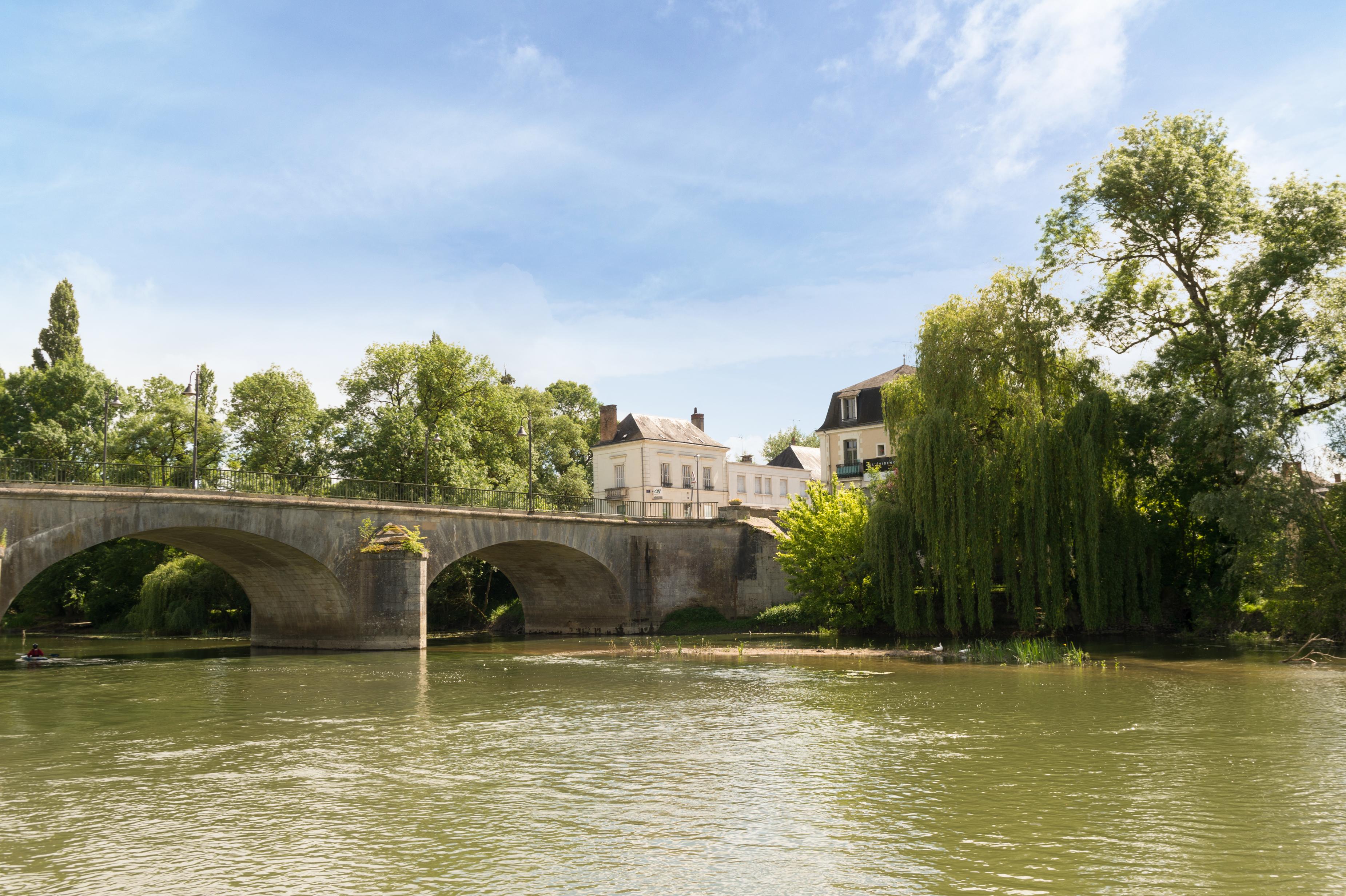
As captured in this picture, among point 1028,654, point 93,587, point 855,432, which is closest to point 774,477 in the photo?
point 855,432

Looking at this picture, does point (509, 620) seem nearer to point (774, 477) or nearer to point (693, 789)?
point (774, 477)

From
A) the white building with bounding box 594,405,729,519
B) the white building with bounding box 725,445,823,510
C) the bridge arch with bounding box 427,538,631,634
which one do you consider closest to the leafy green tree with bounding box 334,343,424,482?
the bridge arch with bounding box 427,538,631,634

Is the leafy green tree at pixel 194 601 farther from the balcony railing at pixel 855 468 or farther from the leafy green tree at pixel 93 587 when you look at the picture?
the balcony railing at pixel 855 468

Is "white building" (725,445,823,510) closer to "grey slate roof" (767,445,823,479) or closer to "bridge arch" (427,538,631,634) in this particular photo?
"grey slate roof" (767,445,823,479)

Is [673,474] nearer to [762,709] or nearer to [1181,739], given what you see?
[762,709]

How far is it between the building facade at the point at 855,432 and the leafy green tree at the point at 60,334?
35.6 m

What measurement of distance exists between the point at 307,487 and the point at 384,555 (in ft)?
12.1

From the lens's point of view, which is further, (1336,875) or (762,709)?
(762,709)

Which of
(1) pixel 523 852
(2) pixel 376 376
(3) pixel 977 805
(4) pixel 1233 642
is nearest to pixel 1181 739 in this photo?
(3) pixel 977 805

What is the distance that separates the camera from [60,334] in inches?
2037

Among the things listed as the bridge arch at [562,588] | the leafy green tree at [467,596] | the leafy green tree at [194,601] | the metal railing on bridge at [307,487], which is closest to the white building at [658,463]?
the metal railing on bridge at [307,487]

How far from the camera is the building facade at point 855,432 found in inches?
1868

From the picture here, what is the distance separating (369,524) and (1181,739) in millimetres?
22493

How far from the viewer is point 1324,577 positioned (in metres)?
23.7
